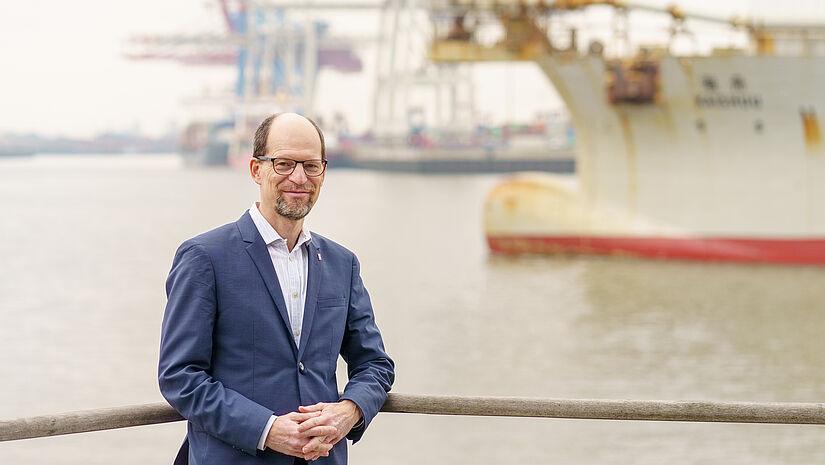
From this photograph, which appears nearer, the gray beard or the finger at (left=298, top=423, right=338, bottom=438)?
the finger at (left=298, top=423, right=338, bottom=438)

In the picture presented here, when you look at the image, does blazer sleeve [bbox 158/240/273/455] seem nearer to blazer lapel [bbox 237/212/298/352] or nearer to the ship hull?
blazer lapel [bbox 237/212/298/352]

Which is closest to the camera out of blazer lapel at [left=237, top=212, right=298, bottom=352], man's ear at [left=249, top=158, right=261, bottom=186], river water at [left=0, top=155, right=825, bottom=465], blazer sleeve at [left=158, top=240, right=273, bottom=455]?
blazer sleeve at [left=158, top=240, right=273, bottom=455]

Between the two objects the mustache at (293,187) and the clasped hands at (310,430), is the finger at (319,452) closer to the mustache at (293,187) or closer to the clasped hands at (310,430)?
the clasped hands at (310,430)

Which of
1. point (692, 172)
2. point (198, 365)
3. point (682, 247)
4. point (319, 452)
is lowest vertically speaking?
point (682, 247)

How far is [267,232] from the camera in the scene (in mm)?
2576

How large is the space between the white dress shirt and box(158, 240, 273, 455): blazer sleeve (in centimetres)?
17

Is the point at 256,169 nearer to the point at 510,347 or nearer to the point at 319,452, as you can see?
the point at 319,452

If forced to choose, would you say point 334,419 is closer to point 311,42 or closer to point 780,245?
point 780,245

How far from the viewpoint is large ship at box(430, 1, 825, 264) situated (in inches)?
738

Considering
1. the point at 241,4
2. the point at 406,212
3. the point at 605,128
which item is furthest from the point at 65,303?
the point at 241,4

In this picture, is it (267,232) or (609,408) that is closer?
(267,232)

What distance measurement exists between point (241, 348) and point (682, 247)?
18251 millimetres

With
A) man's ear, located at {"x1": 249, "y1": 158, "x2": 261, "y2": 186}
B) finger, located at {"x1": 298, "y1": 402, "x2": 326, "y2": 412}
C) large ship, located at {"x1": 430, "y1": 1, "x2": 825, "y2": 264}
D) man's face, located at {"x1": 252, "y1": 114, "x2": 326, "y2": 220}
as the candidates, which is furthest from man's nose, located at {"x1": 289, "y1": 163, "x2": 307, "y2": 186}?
large ship, located at {"x1": 430, "y1": 1, "x2": 825, "y2": 264}

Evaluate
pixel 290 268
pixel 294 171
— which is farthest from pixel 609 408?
pixel 294 171
